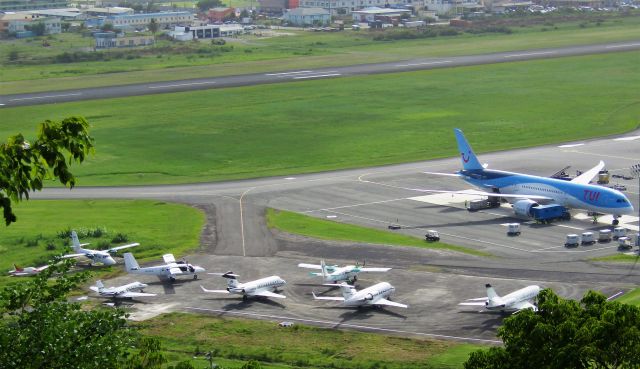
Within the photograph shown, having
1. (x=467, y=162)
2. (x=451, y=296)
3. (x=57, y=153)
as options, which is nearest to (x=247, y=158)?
(x=467, y=162)

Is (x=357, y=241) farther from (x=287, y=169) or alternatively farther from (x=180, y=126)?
(x=180, y=126)

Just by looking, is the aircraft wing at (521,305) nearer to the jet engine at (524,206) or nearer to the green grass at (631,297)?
the green grass at (631,297)

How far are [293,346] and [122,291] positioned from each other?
21873 millimetres

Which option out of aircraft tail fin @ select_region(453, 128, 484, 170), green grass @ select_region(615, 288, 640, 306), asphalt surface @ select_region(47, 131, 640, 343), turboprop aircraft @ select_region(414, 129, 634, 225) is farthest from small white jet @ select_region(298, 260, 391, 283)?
aircraft tail fin @ select_region(453, 128, 484, 170)

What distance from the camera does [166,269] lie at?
111m

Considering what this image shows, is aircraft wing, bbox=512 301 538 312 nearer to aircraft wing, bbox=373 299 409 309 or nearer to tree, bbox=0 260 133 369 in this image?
aircraft wing, bbox=373 299 409 309

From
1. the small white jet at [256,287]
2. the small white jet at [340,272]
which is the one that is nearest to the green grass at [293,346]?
the small white jet at [256,287]

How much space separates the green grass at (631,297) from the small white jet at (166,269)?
4103 cm

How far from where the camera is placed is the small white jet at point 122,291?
105 meters

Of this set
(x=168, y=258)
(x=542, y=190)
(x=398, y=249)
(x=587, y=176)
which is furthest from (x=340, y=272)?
(x=587, y=176)

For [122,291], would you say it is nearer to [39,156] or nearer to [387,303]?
[387,303]

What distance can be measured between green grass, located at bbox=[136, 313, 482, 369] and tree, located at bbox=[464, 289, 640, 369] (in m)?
31.8

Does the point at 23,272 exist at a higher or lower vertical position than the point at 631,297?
lower

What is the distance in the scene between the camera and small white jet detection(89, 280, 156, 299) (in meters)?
105
